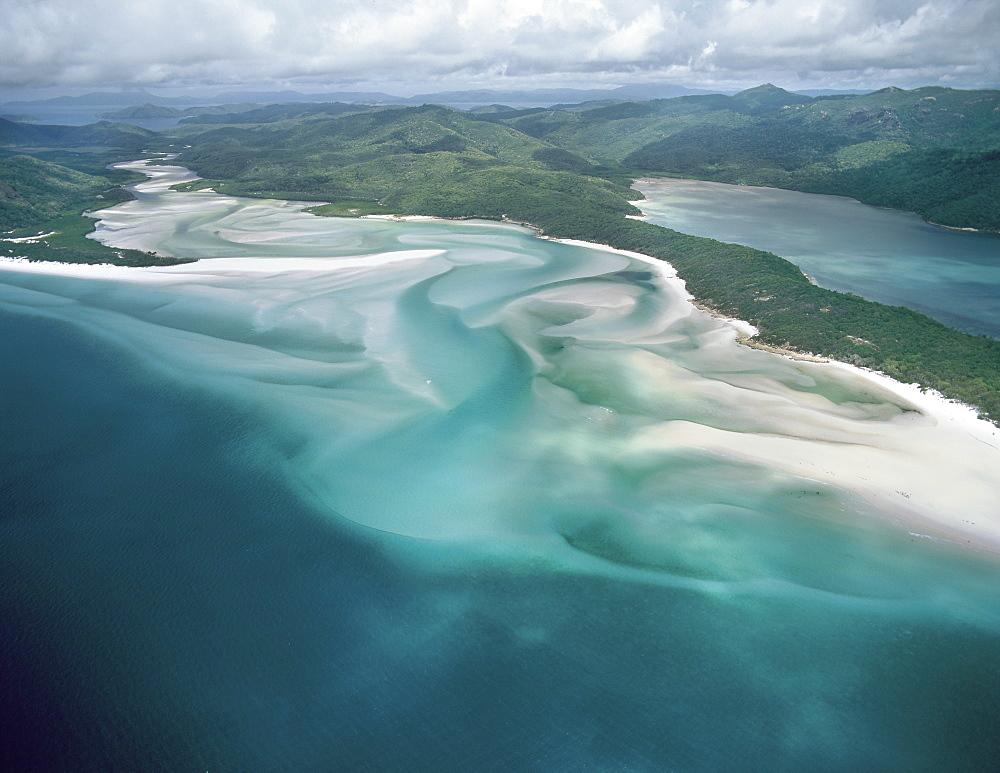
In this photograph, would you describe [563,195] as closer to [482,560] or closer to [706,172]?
[706,172]

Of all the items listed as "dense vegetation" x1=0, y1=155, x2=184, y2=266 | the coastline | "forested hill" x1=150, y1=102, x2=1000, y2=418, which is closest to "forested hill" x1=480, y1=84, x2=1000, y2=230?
"forested hill" x1=150, y1=102, x2=1000, y2=418

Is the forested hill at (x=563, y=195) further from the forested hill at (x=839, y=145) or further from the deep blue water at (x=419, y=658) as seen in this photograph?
the deep blue water at (x=419, y=658)

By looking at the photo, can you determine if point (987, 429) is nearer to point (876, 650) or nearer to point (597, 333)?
point (876, 650)

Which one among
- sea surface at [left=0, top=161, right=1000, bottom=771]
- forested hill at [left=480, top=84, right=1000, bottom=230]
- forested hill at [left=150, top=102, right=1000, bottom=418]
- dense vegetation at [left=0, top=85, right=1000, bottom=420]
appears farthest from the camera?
forested hill at [left=480, top=84, right=1000, bottom=230]

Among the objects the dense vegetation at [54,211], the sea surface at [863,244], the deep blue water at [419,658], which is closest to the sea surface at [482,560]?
the deep blue water at [419,658]

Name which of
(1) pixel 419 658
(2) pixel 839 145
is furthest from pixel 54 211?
(2) pixel 839 145

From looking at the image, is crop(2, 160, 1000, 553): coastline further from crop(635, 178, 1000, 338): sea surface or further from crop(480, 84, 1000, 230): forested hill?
crop(480, 84, 1000, 230): forested hill

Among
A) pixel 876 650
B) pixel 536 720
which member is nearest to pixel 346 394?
pixel 536 720
